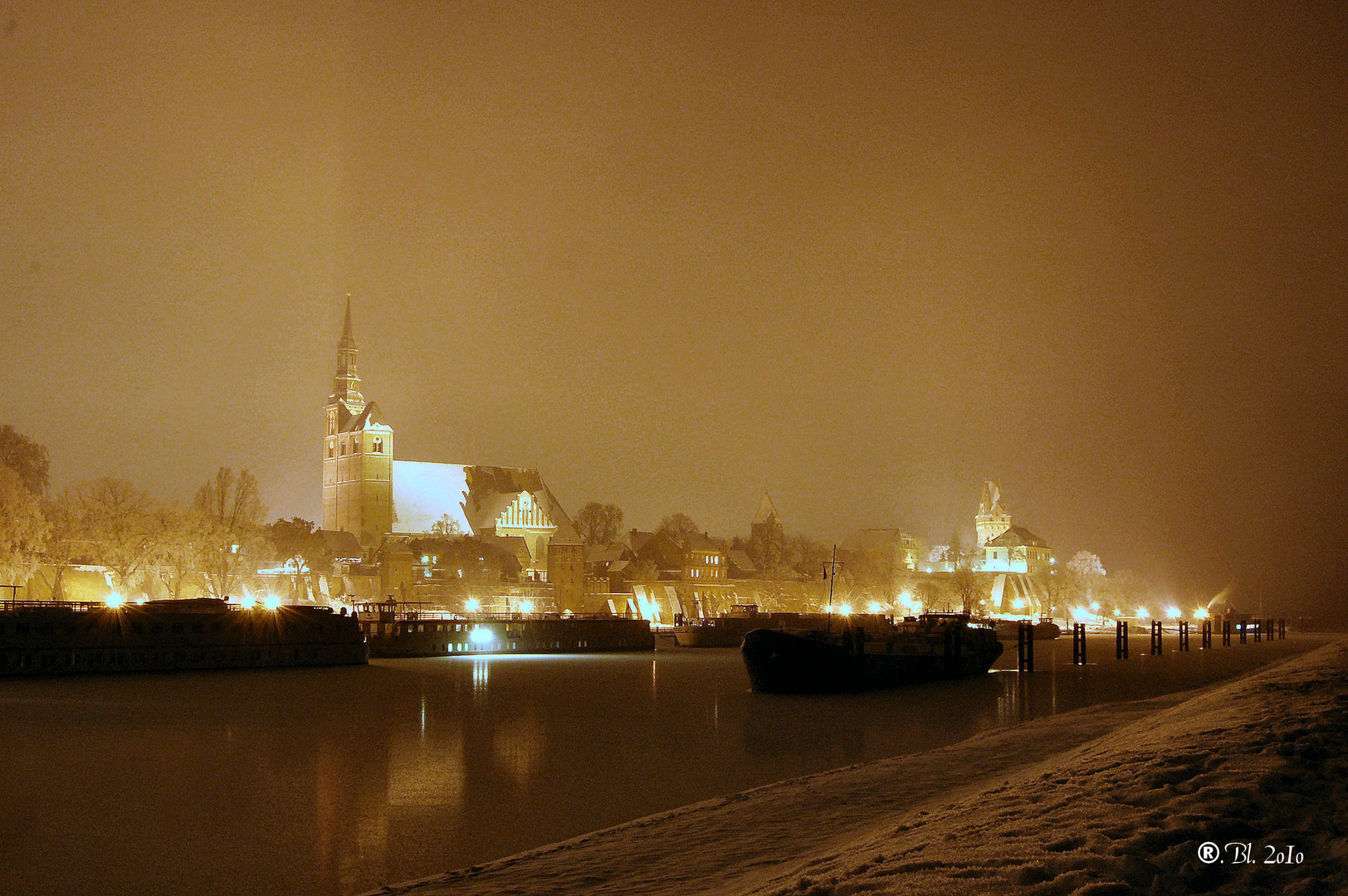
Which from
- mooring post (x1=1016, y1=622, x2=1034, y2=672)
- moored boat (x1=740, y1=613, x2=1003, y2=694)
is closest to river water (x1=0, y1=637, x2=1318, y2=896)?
moored boat (x1=740, y1=613, x2=1003, y2=694)

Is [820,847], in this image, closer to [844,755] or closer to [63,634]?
[844,755]

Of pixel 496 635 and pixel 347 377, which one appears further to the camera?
pixel 347 377

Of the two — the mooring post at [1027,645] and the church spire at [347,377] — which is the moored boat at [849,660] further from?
the church spire at [347,377]

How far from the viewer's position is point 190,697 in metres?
39.8

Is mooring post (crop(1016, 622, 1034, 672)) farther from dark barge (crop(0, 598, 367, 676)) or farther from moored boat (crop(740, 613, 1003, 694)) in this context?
dark barge (crop(0, 598, 367, 676))

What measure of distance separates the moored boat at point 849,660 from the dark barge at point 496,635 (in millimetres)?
32202

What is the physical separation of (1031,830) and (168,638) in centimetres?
5298

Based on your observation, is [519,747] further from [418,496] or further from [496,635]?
[418,496]

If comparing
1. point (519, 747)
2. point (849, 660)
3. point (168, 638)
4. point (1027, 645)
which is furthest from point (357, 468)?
point (519, 747)

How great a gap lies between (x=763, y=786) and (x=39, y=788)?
1214cm

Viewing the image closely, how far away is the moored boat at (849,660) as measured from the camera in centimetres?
4453

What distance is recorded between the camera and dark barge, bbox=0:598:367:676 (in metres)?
49.5

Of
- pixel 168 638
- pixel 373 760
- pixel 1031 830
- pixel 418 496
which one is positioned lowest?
pixel 168 638

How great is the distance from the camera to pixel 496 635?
8069 centimetres
